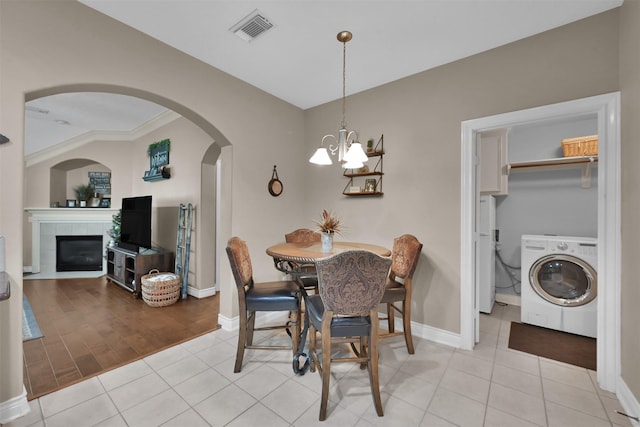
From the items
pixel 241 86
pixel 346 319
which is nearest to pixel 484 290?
pixel 346 319

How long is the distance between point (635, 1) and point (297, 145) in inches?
118

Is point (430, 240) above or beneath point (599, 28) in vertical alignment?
beneath

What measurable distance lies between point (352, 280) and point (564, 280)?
106 inches

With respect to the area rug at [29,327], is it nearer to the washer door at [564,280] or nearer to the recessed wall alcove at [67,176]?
the recessed wall alcove at [67,176]

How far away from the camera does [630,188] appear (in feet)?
5.39

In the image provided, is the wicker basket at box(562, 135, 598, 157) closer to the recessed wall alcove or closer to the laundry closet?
the laundry closet

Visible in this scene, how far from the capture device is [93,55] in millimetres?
1874

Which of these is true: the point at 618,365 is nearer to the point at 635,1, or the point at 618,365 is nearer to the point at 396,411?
the point at 396,411

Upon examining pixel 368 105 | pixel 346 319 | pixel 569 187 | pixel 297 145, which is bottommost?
pixel 346 319

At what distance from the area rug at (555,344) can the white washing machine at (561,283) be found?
84 millimetres

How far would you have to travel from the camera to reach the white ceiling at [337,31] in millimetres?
1851

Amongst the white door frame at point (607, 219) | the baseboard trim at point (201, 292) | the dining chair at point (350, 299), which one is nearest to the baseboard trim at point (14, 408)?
the dining chair at point (350, 299)

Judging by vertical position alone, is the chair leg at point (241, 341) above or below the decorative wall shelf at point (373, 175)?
below

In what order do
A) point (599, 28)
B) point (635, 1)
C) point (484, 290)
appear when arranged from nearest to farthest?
point (635, 1), point (599, 28), point (484, 290)
